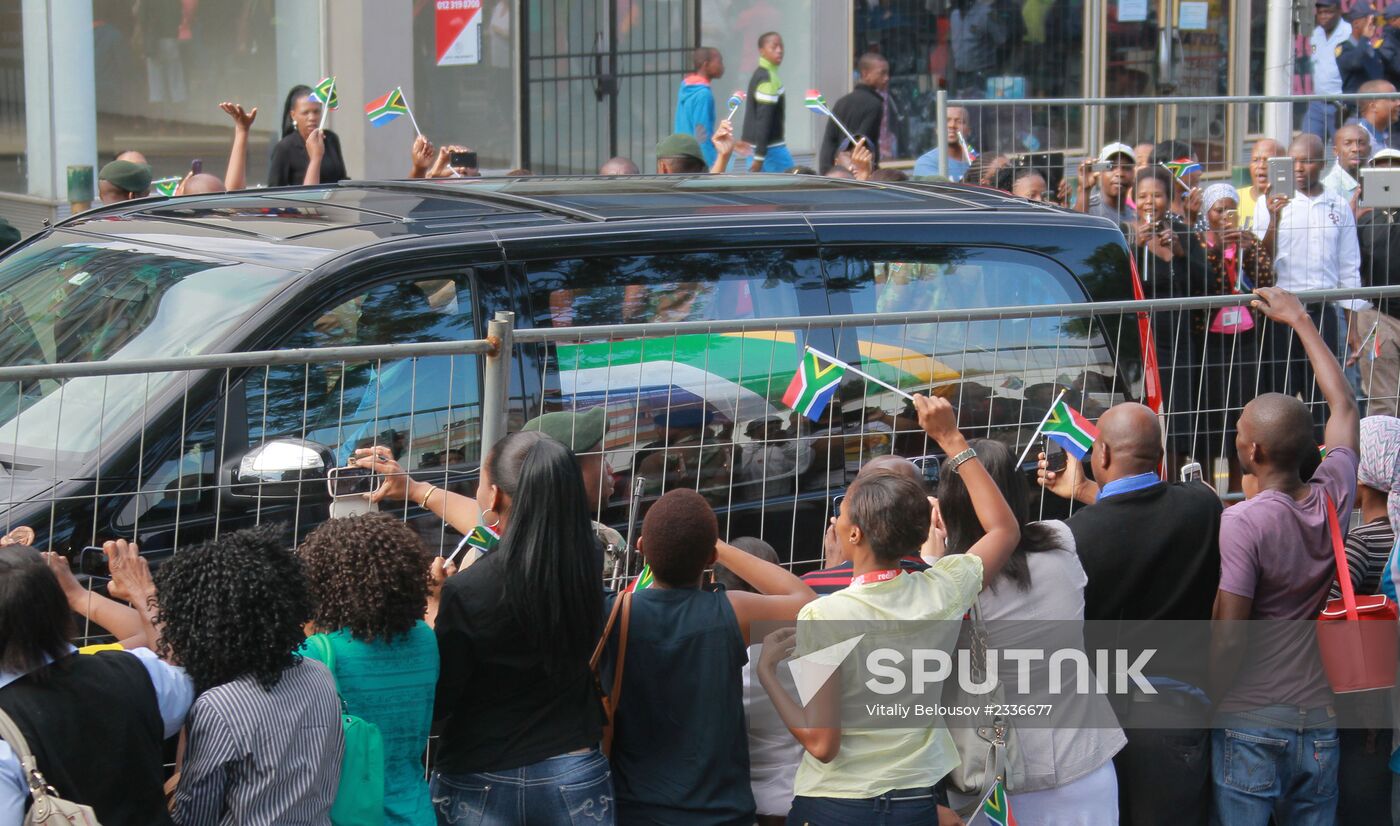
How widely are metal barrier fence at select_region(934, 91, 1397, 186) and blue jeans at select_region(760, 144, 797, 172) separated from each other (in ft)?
5.81

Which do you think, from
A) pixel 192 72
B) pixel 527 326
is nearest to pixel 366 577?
pixel 527 326

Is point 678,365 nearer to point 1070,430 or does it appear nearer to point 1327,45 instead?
point 1070,430

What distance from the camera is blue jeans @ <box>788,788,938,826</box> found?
367cm

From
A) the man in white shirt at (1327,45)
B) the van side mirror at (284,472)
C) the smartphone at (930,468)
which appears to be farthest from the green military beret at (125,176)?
the man in white shirt at (1327,45)

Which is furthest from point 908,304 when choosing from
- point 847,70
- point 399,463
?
point 847,70

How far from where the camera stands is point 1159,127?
11375 millimetres

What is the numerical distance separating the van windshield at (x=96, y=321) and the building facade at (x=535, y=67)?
Answer: 7114mm

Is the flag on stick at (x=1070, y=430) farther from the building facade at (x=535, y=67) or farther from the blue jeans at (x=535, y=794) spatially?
the building facade at (x=535, y=67)

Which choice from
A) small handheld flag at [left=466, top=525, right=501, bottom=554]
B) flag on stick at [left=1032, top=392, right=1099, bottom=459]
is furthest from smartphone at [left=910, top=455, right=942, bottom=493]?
small handheld flag at [left=466, top=525, right=501, bottom=554]

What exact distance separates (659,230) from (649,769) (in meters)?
1.84

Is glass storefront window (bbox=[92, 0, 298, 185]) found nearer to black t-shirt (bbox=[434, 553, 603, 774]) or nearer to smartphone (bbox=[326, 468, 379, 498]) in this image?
smartphone (bbox=[326, 468, 379, 498])

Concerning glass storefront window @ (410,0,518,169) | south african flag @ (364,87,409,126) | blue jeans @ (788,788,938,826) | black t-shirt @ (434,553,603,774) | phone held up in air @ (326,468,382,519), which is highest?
glass storefront window @ (410,0,518,169)

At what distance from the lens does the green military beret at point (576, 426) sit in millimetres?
4410

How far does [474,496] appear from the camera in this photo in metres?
4.43
